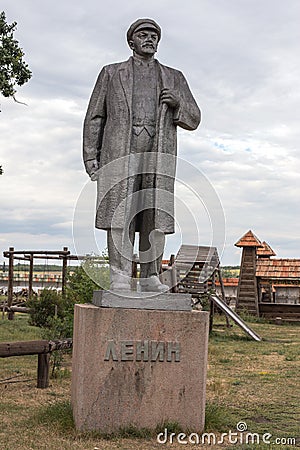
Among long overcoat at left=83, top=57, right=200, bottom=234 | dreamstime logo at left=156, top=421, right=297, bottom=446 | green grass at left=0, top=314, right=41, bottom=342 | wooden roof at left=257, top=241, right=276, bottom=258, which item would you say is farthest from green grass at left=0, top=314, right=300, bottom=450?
wooden roof at left=257, top=241, right=276, bottom=258

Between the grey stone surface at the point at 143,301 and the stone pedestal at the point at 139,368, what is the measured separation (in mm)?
53

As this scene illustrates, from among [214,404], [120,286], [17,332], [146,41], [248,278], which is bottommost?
[17,332]

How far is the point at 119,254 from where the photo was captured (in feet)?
19.2

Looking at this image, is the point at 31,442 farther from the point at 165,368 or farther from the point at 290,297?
the point at 290,297

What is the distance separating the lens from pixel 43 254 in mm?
19812

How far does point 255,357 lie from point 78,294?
3.73 m

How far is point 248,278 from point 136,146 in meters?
19.3

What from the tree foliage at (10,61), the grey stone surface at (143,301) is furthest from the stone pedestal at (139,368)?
the tree foliage at (10,61)

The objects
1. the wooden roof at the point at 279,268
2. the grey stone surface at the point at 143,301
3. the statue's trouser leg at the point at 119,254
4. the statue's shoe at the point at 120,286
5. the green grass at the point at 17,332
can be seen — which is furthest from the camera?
the wooden roof at the point at 279,268

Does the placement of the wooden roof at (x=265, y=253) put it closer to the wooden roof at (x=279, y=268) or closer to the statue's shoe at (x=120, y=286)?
the wooden roof at (x=279, y=268)

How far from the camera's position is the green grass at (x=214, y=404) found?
5285mm

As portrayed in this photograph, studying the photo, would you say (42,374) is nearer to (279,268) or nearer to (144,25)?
(144,25)

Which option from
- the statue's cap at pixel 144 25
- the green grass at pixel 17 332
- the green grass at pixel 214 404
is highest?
the statue's cap at pixel 144 25

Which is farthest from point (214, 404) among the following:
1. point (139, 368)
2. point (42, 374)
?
point (42, 374)
